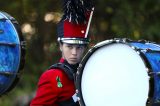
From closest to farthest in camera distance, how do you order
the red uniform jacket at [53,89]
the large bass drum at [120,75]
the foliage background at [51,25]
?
the large bass drum at [120,75] → the red uniform jacket at [53,89] → the foliage background at [51,25]

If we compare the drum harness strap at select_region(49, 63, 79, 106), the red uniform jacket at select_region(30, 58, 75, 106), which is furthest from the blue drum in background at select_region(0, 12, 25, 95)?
the drum harness strap at select_region(49, 63, 79, 106)

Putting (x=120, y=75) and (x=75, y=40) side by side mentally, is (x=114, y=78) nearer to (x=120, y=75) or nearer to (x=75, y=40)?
(x=120, y=75)

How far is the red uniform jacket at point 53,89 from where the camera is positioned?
6.55 meters

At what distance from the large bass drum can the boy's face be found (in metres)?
0.26

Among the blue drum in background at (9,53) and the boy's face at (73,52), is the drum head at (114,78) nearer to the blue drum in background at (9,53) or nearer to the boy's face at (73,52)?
the boy's face at (73,52)

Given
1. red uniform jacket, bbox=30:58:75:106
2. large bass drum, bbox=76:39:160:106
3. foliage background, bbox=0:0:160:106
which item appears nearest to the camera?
large bass drum, bbox=76:39:160:106

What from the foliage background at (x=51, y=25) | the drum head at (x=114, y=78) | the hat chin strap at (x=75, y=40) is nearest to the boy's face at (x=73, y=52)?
the hat chin strap at (x=75, y=40)

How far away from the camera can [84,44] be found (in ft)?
21.8

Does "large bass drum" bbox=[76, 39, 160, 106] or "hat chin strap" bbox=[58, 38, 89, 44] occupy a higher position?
"hat chin strap" bbox=[58, 38, 89, 44]

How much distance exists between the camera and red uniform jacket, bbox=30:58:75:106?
21.5 feet

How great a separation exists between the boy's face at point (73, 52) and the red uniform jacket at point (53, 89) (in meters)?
0.13

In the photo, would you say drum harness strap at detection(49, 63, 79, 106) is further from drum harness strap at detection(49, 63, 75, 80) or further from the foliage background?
the foliage background

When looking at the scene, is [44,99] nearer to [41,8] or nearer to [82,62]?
[82,62]

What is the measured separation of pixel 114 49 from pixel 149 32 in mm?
5073
